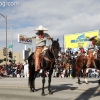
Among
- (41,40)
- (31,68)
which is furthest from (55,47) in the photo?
(31,68)

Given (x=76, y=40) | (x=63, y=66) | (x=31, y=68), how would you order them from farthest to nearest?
(x=76, y=40) → (x=63, y=66) → (x=31, y=68)

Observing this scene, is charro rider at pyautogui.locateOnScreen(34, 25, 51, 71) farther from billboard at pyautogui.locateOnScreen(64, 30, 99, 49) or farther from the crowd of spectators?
billboard at pyautogui.locateOnScreen(64, 30, 99, 49)

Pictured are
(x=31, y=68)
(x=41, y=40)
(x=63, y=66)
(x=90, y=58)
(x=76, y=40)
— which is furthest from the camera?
(x=76, y=40)

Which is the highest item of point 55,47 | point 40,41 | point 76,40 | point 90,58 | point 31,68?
point 76,40

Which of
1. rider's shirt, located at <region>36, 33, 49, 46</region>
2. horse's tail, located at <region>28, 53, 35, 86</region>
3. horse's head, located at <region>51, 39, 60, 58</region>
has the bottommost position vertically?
horse's tail, located at <region>28, 53, 35, 86</region>

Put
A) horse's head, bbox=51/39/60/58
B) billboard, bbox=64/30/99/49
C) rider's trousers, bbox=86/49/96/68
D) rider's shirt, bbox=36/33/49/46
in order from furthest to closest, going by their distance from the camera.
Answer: billboard, bbox=64/30/99/49 → rider's trousers, bbox=86/49/96/68 → rider's shirt, bbox=36/33/49/46 → horse's head, bbox=51/39/60/58

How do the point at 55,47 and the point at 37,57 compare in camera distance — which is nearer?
the point at 55,47

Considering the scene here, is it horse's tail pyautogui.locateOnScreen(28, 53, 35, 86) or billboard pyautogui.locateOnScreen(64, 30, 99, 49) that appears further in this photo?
billboard pyautogui.locateOnScreen(64, 30, 99, 49)

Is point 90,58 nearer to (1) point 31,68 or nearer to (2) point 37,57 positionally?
(1) point 31,68

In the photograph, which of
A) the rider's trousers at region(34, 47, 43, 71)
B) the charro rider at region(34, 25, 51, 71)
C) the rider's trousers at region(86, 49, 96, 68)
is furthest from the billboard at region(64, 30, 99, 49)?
the rider's trousers at region(34, 47, 43, 71)

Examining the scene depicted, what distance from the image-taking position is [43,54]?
1148cm

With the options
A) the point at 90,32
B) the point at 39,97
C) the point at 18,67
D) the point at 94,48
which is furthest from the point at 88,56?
the point at 90,32

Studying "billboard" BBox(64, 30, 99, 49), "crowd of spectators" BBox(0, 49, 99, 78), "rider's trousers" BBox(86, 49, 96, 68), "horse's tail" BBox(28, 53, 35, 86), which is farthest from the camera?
"billboard" BBox(64, 30, 99, 49)

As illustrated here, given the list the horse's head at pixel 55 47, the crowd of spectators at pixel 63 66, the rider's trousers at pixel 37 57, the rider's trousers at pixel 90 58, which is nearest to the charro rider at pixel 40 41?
the rider's trousers at pixel 37 57
